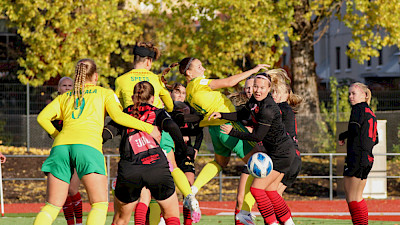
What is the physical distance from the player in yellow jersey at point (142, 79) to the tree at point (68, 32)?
→ 39.4ft

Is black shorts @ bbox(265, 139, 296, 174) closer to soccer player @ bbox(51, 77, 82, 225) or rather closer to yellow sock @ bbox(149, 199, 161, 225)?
yellow sock @ bbox(149, 199, 161, 225)

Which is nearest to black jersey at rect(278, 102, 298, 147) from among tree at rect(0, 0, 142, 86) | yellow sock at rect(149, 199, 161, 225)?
yellow sock at rect(149, 199, 161, 225)

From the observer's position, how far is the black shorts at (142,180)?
7.27 meters

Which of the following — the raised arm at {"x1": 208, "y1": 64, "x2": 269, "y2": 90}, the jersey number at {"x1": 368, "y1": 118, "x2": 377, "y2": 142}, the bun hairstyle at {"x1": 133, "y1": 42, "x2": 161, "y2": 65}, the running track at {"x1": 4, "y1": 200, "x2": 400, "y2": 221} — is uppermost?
the bun hairstyle at {"x1": 133, "y1": 42, "x2": 161, "y2": 65}

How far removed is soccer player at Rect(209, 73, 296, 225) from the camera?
846cm

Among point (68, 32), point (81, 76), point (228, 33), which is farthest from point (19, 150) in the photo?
point (81, 76)

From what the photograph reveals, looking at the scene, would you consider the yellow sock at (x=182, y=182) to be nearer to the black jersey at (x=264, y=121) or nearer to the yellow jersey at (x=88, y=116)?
the black jersey at (x=264, y=121)

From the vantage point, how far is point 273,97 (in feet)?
31.0

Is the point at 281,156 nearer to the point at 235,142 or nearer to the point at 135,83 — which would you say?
the point at 235,142

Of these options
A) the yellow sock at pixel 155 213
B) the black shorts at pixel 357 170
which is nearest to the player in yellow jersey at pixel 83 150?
the yellow sock at pixel 155 213

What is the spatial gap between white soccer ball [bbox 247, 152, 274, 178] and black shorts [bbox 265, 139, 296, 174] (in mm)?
149

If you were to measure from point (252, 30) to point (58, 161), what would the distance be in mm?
13644

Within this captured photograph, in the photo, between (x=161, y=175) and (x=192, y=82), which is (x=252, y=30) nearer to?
(x=192, y=82)

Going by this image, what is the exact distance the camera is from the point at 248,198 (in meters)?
9.02
